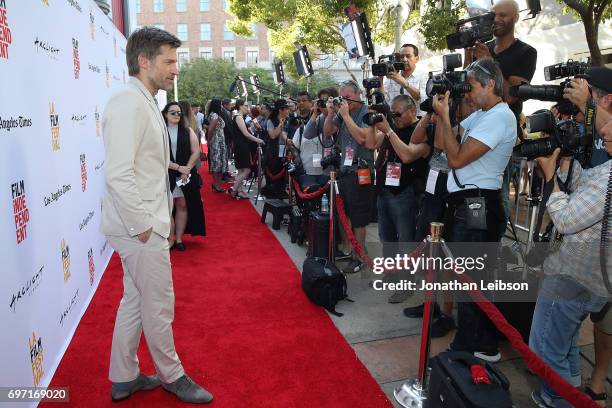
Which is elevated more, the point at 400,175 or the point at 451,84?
the point at 451,84

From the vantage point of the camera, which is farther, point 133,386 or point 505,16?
point 505,16

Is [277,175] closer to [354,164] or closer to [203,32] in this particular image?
[354,164]

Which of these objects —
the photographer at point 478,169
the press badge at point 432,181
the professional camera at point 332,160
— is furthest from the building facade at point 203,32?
the photographer at point 478,169

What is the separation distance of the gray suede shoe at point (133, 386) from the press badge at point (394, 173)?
2299 millimetres

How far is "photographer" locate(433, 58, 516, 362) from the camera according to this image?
8.93ft

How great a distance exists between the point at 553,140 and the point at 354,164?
240cm

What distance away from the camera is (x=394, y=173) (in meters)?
3.83

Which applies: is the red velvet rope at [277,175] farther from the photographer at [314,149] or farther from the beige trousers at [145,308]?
the beige trousers at [145,308]

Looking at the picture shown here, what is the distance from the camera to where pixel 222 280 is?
A: 4535mm

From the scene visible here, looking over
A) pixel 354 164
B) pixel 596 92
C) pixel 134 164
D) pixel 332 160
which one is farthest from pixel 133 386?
pixel 332 160

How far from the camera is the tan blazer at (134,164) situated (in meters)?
2.14

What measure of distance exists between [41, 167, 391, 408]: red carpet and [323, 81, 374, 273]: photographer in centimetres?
89

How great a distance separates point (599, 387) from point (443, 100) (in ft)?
5.90

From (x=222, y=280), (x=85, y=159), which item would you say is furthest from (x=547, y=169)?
(x=85, y=159)
